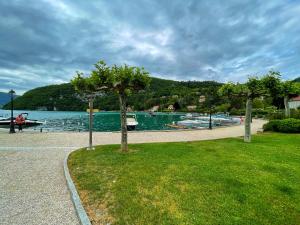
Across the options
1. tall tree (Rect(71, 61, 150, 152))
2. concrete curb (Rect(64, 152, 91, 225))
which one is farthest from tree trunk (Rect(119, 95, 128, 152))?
concrete curb (Rect(64, 152, 91, 225))

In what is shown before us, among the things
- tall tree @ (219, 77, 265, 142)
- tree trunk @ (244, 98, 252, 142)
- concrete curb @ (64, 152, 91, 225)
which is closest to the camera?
concrete curb @ (64, 152, 91, 225)

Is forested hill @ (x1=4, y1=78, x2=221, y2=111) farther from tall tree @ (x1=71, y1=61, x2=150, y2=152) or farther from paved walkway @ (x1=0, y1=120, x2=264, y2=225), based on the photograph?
paved walkway @ (x1=0, y1=120, x2=264, y2=225)

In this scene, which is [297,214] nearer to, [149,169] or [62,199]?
[149,169]

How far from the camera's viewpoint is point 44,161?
33.7 feet

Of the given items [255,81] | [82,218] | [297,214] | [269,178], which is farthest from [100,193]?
[255,81]

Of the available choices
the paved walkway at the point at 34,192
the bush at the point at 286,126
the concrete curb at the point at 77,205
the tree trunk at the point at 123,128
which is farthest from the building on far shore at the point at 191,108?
the concrete curb at the point at 77,205

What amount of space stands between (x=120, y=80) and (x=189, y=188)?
6481 mm

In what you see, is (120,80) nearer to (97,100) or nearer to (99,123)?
(99,123)

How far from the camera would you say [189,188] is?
6238 mm

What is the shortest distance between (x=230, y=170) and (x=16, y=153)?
420 inches

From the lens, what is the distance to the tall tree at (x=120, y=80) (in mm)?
11000

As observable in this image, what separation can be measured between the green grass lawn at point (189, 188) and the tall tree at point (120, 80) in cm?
339

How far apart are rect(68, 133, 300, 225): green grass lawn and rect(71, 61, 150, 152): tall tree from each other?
11.1 feet

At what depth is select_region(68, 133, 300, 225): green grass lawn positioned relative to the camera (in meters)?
4.84
